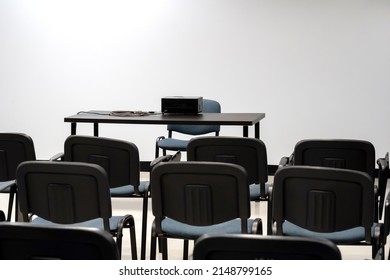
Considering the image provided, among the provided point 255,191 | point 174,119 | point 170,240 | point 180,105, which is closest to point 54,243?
point 255,191

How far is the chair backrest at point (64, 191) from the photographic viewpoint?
349 centimetres

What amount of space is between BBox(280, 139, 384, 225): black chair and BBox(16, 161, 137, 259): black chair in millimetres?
1323

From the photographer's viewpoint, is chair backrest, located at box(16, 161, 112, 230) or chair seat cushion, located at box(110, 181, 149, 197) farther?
chair seat cushion, located at box(110, 181, 149, 197)

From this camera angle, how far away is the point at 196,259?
2.28 metres

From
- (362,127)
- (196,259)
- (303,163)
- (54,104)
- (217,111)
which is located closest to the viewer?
(196,259)

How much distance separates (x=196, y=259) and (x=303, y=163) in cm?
228

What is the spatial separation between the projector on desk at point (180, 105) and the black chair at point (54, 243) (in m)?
3.86

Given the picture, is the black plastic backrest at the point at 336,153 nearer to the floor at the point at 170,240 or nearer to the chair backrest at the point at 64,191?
the floor at the point at 170,240

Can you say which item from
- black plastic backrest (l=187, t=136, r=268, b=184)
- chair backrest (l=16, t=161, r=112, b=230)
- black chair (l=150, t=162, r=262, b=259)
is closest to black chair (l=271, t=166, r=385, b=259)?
black chair (l=150, t=162, r=262, b=259)

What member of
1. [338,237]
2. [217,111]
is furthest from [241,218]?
[217,111]

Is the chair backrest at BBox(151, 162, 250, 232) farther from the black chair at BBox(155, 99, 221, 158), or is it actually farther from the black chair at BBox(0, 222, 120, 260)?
the black chair at BBox(155, 99, 221, 158)

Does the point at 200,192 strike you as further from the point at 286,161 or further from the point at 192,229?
the point at 286,161

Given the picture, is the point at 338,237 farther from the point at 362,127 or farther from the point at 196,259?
the point at 362,127

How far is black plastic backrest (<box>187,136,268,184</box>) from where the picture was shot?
4.37 m
